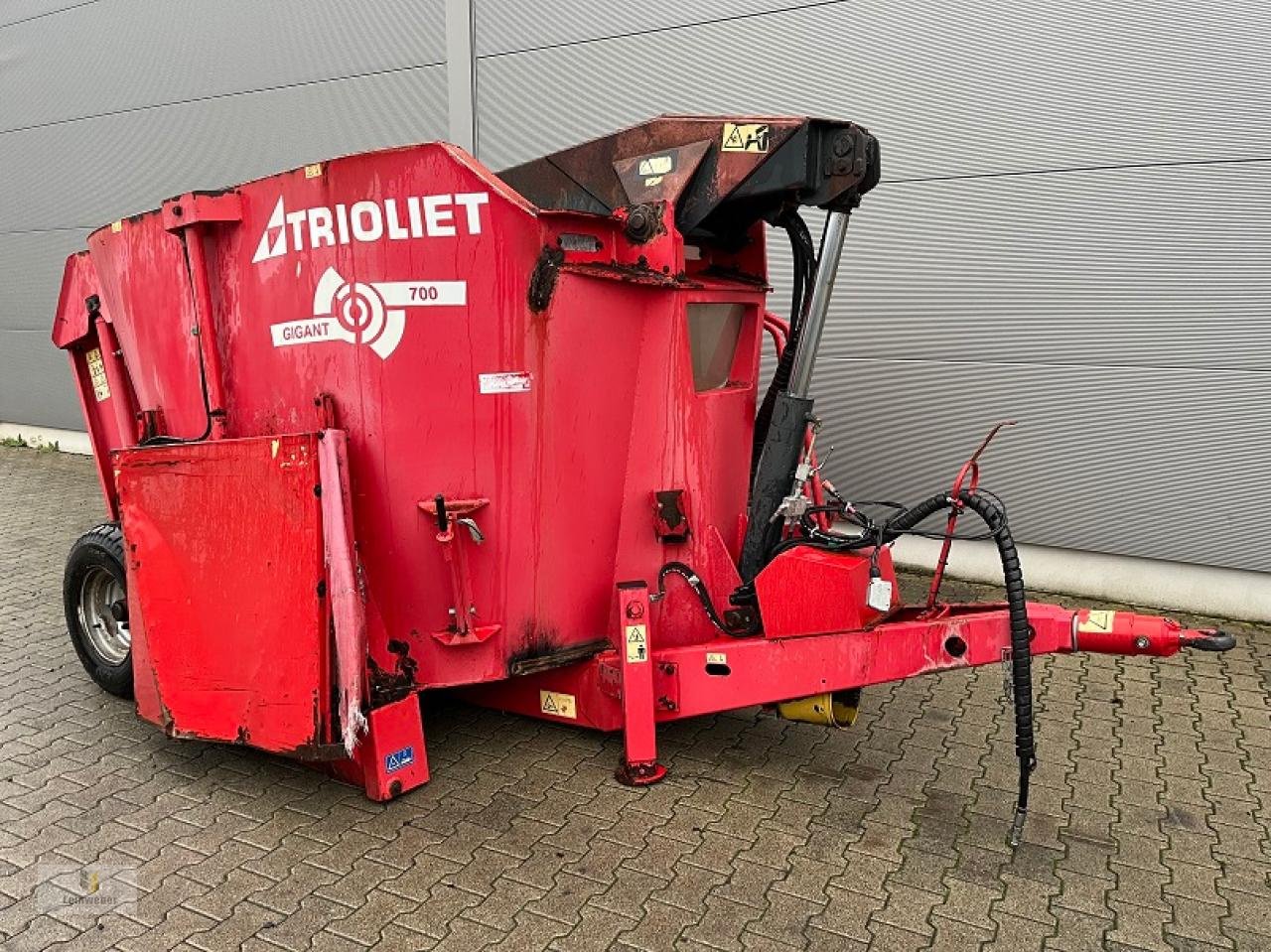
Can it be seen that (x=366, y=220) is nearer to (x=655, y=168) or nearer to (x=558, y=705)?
(x=655, y=168)

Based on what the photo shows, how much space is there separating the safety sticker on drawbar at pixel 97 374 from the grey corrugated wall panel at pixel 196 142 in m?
3.75

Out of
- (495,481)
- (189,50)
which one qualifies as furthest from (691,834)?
(189,50)

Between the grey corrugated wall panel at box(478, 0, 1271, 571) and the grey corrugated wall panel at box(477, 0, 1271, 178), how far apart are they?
1cm

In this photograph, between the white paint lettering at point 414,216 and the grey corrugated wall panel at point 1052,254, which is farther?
the grey corrugated wall panel at point 1052,254

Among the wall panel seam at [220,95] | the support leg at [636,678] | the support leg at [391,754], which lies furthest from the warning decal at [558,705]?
the wall panel seam at [220,95]

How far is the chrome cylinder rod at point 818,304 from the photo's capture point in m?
3.42

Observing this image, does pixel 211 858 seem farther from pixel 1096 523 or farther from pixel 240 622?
pixel 1096 523

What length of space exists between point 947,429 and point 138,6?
8.47m

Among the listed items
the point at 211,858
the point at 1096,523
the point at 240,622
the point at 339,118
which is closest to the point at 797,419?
the point at 240,622

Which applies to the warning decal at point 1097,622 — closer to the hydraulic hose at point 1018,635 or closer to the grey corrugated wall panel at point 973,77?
the hydraulic hose at point 1018,635

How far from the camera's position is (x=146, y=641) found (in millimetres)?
3559

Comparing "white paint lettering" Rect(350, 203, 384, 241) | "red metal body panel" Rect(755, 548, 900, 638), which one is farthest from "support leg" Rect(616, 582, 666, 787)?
"white paint lettering" Rect(350, 203, 384, 241)

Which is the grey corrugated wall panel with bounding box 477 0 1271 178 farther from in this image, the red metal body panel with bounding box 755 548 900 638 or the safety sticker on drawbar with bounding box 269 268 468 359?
the safety sticker on drawbar with bounding box 269 268 468 359

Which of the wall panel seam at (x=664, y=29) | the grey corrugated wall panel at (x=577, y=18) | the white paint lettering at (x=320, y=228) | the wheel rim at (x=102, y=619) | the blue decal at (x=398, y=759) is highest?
the grey corrugated wall panel at (x=577, y=18)
